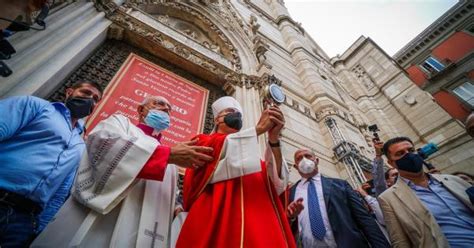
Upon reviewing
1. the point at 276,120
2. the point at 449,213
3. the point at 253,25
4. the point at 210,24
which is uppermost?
the point at 253,25

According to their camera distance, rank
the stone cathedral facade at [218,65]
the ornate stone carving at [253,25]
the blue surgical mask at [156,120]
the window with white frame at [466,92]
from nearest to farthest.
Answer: the blue surgical mask at [156,120] → the stone cathedral facade at [218,65] → the ornate stone carving at [253,25] → the window with white frame at [466,92]

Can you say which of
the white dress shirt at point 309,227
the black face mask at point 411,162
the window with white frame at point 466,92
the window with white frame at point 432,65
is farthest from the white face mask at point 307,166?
the window with white frame at point 432,65

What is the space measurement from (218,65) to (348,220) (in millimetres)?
3900

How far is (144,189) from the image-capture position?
138cm

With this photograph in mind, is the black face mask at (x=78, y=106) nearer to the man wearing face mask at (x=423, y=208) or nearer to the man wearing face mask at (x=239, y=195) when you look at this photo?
the man wearing face mask at (x=239, y=195)

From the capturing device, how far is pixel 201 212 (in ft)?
4.02

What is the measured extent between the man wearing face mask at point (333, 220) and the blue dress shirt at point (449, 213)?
20.5 inches

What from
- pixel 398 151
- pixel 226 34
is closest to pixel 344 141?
pixel 398 151

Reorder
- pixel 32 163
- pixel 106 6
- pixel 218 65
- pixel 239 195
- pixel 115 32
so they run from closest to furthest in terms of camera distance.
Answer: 1. pixel 32 163
2. pixel 239 195
3. pixel 106 6
4. pixel 115 32
5. pixel 218 65

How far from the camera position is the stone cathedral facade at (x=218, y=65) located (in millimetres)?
2631

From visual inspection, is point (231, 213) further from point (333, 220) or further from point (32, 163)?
point (333, 220)

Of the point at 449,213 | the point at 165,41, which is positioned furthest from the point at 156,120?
the point at 165,41

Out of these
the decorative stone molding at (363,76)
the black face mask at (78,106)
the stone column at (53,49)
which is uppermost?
the decorative stone molding at (363,76)

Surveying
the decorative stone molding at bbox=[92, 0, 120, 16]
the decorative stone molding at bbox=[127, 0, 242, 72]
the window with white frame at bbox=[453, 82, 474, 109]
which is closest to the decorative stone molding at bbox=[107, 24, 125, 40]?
the decorative stone molding at bbox=[92, 0, 120, 16]
